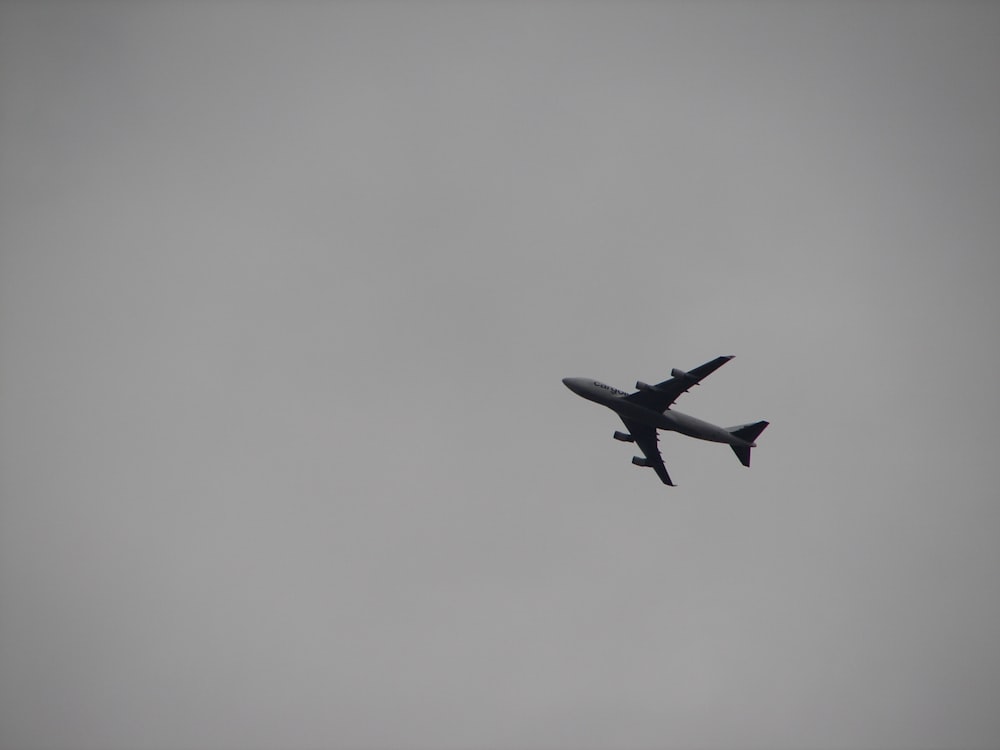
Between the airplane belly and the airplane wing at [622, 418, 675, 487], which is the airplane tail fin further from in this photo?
the airplane wing at [622, 418, 675, 487]

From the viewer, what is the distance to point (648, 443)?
83000 mm

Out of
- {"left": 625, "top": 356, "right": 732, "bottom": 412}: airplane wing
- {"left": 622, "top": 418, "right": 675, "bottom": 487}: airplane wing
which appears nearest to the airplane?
{"left": 625, "top": 356, "right": 732, "bottom": 412}: airplane wing

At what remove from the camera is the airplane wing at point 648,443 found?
270ft

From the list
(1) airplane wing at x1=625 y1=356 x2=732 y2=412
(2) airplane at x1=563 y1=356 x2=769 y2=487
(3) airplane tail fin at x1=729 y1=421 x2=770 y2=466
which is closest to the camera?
(1) airplane wing at x1=625 y1=356 x2=732 y2=412

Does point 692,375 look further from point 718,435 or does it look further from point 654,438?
point 654,438

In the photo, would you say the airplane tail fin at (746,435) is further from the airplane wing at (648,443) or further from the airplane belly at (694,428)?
the airplane wing at (648,443)

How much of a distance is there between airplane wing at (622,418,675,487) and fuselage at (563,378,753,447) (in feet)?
21.4

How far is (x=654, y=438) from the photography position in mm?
83000

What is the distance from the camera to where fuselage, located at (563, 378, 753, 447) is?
244 ft

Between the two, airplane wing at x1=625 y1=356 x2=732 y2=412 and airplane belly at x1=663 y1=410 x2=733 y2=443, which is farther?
airplane belly at x1=663 y1=410 x2=733 y2=443

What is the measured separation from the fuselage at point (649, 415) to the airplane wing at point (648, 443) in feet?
21.4

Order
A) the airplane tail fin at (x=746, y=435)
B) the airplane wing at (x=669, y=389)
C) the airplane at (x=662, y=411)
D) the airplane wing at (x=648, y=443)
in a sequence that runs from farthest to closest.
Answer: the airplane wing at (x=648, y=443), the airplane tail fin at (x=746, y=435), the airplane at (x=662, y=411), the airplane wing at (x=669, y=389)

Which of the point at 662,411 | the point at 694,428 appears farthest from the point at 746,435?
the point at 662,411

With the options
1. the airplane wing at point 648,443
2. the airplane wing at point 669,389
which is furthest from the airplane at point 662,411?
the airplane wing at point 648,443
